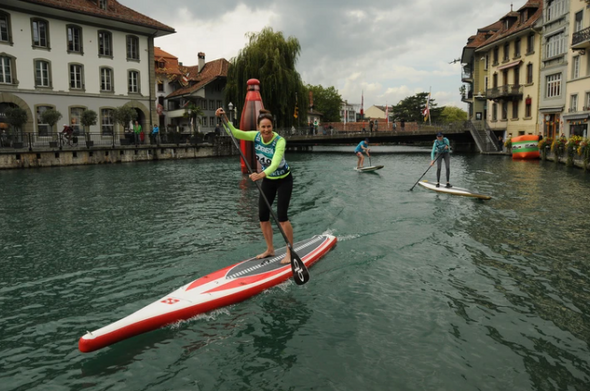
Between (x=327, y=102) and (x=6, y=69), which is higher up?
(x=327, y=102)

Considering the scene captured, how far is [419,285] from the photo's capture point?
7398 mm

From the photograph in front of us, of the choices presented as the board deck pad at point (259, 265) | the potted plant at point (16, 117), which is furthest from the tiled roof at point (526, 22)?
the board deck pad at point (259, 265)

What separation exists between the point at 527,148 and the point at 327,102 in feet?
272

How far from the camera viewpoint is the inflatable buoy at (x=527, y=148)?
36.1 meters

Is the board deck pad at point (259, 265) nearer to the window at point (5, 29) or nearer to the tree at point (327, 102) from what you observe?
the window at point (5, 29)

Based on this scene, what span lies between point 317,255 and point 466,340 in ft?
11.9

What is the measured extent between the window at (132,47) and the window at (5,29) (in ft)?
33.8

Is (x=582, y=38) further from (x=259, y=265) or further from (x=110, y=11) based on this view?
(x=110, y=11)

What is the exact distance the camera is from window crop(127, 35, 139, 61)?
4419 centimetres

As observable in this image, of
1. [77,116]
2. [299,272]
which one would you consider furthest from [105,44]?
[299,272]

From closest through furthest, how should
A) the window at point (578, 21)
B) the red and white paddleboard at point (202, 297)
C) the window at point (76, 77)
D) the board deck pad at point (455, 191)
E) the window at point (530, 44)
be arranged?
1. the red and white paddleboard at point (202, 297)
2. the board deck pad at point (455, 191)
3. the window at point (578, 21)
4. the window at point (76, 77)
5. the window at point (530, 44)

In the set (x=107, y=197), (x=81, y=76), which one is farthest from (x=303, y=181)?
(x=81, y=76)

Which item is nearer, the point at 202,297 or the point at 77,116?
the point at 202,297

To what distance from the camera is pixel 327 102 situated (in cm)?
11612
